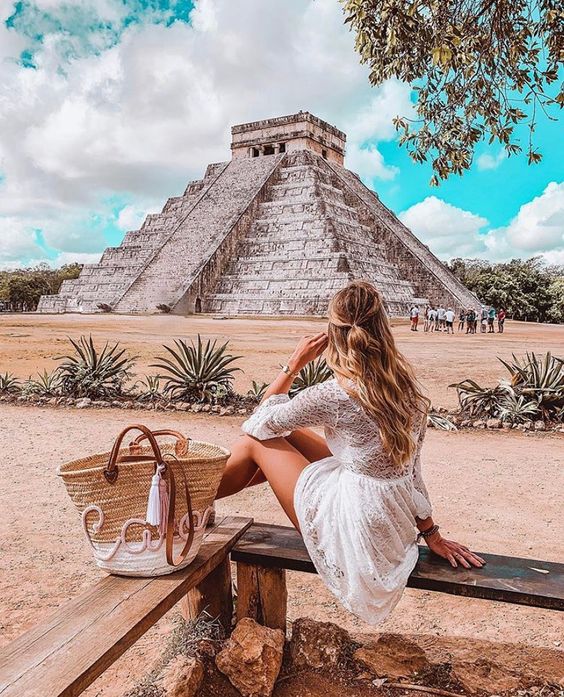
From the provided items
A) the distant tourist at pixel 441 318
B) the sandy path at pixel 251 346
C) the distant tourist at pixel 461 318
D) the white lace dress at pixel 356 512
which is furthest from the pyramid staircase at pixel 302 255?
the white lace dress at pixel 356 512

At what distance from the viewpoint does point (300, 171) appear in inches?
1176

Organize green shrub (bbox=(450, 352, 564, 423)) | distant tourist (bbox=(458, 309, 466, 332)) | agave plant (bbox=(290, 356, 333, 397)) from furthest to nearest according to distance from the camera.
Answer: distant tourist (bbox=(458, 309, 466, 332)), agave plant (bbox=(290, 356, 333, 397)), green shrub (bbox=(450, 352, 564, 423))

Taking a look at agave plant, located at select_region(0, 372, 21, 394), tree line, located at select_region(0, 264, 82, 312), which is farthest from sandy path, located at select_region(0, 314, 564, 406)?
tree line, located at select_region(0, 264, 82, 312)

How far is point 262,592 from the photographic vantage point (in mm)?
2189

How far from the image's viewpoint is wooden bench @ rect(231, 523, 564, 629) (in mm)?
1894

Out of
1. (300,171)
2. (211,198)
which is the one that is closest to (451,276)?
(300,171)

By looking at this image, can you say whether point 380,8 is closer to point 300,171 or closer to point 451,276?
point 300,171

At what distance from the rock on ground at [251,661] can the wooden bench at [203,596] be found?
Answer: 164 millimetres

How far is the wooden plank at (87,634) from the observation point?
1.39 m

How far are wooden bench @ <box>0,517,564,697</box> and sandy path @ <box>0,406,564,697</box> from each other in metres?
0.40

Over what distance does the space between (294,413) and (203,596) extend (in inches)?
30.2

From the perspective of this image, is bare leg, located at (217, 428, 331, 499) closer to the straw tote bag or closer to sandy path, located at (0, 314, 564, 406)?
the straw tote bag

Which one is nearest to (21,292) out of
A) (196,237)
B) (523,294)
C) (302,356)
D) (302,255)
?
(196,237)

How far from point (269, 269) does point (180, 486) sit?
79.6 feet
